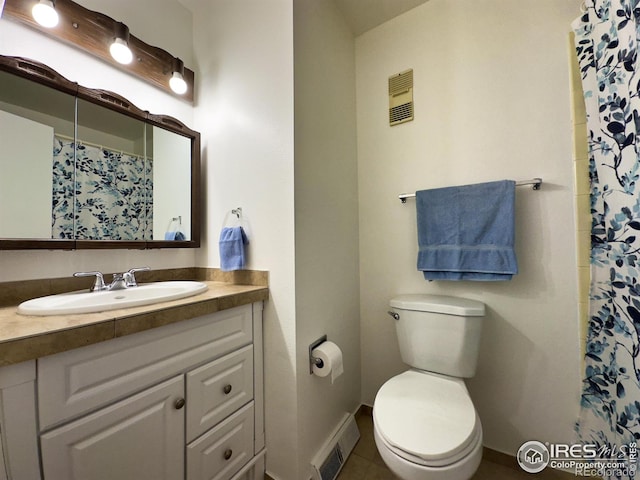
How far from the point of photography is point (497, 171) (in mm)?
1322

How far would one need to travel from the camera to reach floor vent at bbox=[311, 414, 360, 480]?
1.18 m

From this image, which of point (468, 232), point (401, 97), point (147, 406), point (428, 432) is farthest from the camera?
point (401, 97)

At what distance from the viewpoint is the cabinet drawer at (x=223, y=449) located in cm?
90

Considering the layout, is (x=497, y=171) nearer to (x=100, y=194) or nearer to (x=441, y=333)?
(x=441, y=333)

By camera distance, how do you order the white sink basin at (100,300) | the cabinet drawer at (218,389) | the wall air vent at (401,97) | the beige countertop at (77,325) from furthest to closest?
the wall air vent at (401,97) → the cabinet drawer at (218,389) → the white sink basin at (100,300) → the beige countertop at (77,325)

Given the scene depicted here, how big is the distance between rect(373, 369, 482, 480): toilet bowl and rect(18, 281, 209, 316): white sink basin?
0.90 meters

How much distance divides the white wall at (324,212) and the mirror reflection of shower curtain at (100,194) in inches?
31.9

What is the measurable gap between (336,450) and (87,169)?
1.77 m

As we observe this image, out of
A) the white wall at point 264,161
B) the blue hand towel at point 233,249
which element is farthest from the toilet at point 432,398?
the blue hand towel at point 233,249

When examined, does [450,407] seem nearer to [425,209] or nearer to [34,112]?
[425,209]

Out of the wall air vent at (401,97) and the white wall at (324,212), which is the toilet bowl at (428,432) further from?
the wall air vent at (401,97)

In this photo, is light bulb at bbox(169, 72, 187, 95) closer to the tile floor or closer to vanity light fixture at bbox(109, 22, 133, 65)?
vanity light fixture at bbox(109, 22, 133, 65)

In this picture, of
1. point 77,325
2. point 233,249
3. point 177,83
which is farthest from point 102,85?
point 77,325

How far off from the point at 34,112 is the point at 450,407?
197cm
